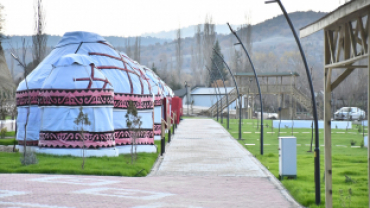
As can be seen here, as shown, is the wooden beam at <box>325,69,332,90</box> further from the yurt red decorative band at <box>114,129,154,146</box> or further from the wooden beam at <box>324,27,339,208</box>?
the yurt red decorative band at <box>114,129,154,146</box>

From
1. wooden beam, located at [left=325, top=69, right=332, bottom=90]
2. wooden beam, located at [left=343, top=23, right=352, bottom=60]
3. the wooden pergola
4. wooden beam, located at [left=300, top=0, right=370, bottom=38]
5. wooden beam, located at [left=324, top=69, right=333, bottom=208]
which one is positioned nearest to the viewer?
wooden beam, located at [left=300, top=0, right=370, bottom=38]

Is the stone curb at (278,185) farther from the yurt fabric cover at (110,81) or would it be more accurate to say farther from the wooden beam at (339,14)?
the yurt fabric cover at (110,81)

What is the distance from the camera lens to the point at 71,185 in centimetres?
1024

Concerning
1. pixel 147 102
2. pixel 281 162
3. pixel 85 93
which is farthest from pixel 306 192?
pixel 147 102

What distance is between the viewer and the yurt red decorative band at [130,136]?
672 inches

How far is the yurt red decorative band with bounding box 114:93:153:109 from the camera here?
55.9 feet

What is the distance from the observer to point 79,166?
1300 cm

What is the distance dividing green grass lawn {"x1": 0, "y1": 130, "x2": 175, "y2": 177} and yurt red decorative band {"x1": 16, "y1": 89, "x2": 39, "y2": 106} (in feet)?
7.79

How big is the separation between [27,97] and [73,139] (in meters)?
3.15

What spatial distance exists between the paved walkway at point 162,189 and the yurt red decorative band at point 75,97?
2887 mm

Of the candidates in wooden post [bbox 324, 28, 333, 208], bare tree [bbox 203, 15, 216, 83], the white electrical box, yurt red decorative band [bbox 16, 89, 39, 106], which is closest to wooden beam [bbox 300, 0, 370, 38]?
wooden post [bbox 324, 28, 333, 208]

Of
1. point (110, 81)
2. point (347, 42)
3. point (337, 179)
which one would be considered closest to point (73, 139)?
point (110, 81)

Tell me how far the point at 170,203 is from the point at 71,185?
276 centimetres

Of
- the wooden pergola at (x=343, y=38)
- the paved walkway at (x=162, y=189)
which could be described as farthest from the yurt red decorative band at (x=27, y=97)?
the wooden pergola at (x=343, y=38)
